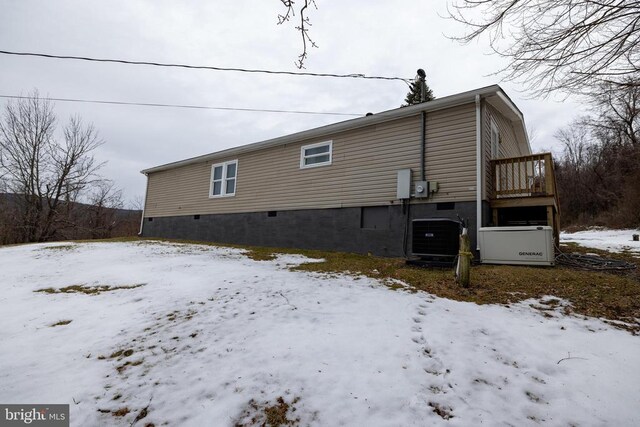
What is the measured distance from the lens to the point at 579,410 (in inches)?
69.8

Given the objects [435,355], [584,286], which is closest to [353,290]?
[435,355]

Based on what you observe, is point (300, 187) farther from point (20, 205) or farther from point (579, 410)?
point (20, 205)

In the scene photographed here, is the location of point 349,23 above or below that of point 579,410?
above

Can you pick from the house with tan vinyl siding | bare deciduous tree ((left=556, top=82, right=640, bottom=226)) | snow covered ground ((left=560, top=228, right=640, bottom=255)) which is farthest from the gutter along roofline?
bare deciduous tree ((left=556, top=82, right=640, bottom=226))

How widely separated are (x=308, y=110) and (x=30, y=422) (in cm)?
1049

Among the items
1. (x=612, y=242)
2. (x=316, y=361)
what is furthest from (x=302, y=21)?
(x=612, y=242)

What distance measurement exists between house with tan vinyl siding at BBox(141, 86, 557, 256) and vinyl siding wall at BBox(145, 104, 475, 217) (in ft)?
0.10

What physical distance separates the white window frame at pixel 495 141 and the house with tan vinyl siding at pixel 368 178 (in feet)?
0.09

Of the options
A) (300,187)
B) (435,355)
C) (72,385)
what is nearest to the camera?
(72,385)

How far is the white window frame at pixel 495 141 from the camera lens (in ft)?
25.6

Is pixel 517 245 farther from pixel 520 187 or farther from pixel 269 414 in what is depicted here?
pixel 269 414

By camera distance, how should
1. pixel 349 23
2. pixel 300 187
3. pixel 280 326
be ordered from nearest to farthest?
pixel 280 326
pixel 349 23
pixel 300 187

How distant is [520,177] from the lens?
7.25 meters

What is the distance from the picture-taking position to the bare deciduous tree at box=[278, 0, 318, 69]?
2320 mm
